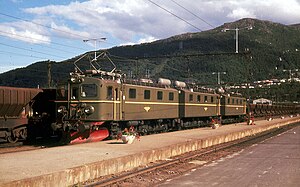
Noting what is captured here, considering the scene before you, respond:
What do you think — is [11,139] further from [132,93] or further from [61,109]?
[132,93]

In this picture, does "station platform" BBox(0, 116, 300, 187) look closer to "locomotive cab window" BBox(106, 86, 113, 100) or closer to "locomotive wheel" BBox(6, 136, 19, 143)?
"locomotive cab window" BBox(106, 86, 113, 100)

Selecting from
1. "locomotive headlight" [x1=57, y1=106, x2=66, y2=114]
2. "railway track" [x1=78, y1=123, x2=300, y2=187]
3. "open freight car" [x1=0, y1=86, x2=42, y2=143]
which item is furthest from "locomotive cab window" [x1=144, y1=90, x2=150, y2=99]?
"railway track" [x1=78, y1=123, x2=300, y2=187]

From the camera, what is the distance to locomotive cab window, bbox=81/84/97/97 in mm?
18281

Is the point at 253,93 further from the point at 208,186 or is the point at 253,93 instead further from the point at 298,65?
the point at 208,186

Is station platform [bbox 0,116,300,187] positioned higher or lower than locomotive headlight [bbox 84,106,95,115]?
lower

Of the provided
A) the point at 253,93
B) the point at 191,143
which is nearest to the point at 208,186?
the point at 191,143

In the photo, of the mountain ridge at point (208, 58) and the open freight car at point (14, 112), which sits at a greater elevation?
the mountain ridge at point (208, 58)

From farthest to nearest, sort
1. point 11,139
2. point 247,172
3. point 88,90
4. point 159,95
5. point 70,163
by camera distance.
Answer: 1. point 159,95
2. point 88,90
3. point 11,139
4. point 247,172
5. point 70,163

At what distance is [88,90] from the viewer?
18422 mm

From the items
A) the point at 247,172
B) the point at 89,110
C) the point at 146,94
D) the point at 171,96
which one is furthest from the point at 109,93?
the point at 247,172

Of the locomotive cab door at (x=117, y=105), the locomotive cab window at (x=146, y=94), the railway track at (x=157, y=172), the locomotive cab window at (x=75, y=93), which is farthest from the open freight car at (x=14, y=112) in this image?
the railway track at (x=157, y=172)

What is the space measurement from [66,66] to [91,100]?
42.3 meters

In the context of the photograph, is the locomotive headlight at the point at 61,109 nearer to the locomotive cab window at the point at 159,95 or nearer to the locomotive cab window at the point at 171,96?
the locomotive cab window at the point at 159,95

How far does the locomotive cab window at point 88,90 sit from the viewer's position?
18.3m
